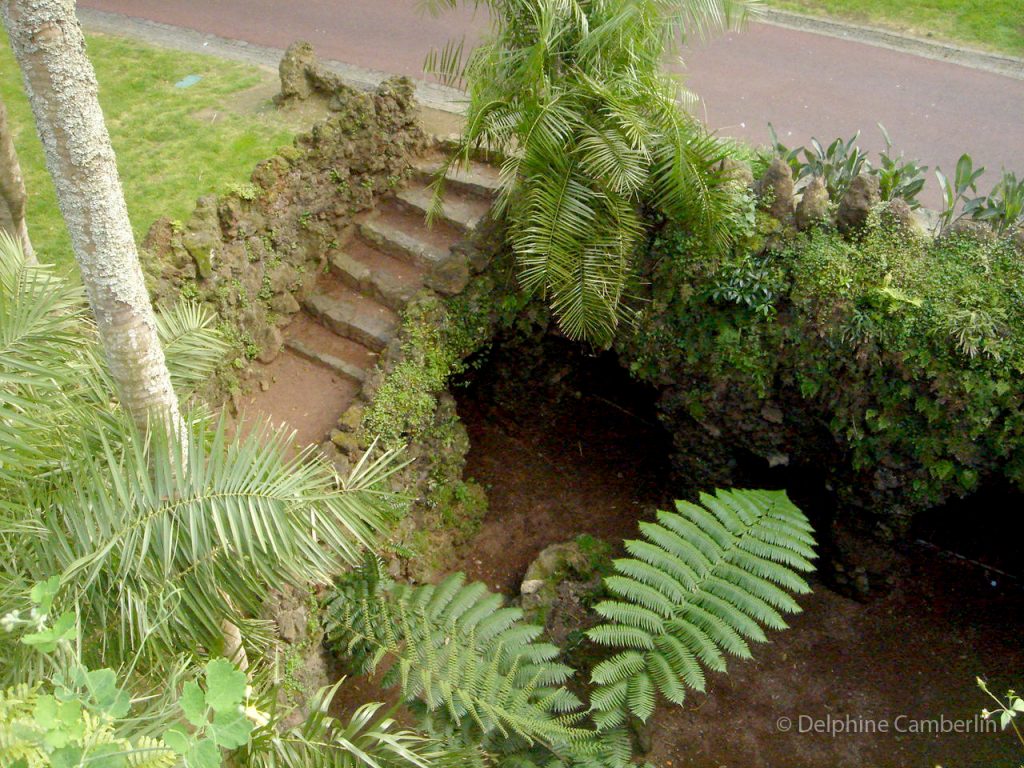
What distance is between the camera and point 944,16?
1084cm

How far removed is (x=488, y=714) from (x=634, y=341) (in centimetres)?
350

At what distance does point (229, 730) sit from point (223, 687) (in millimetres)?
123

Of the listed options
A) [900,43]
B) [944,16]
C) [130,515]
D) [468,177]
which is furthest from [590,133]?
[944,16]

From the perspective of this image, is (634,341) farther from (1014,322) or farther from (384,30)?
(384,30)

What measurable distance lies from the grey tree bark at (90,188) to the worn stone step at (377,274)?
142 inches

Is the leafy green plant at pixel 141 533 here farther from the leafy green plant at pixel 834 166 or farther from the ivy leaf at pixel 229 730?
the leafy green plant at pixel 834 166

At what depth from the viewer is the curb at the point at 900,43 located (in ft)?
32.9

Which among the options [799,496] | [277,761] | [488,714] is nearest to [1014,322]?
[799,496]

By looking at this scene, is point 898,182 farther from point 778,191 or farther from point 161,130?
point 161,130

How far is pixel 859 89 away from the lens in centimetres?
974

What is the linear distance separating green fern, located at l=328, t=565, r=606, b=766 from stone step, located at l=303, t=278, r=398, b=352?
2.23 m

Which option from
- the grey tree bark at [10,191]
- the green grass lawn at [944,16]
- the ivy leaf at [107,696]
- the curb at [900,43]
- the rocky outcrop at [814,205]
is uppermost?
the green grass lawn at [944,16]

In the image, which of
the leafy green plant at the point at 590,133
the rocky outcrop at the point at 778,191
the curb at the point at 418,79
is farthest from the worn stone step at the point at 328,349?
the rocky outcrop at the point at 778,191

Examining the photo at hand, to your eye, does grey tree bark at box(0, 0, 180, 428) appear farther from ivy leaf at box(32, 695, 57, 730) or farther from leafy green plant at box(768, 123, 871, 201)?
leafy green plant at box(768, 123, 871, 201)
